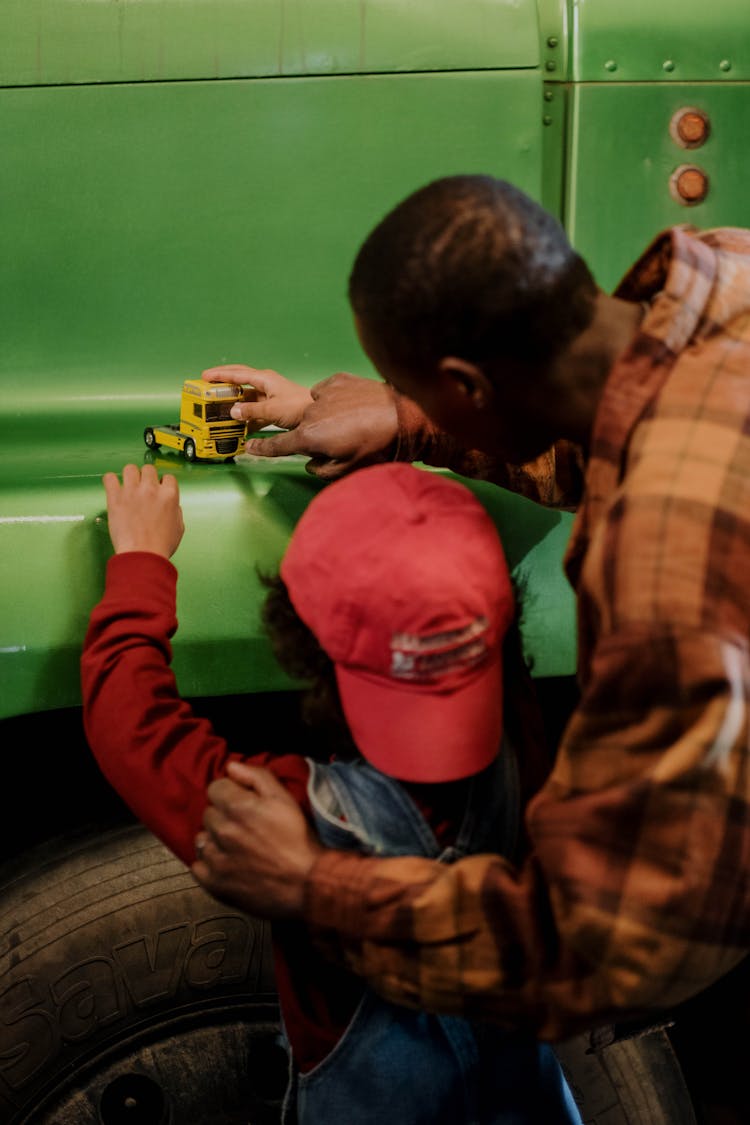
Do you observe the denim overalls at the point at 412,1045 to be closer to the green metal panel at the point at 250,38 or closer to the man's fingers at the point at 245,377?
the man's fingers at the point at 245,377

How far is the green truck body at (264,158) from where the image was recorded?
71.2 inches

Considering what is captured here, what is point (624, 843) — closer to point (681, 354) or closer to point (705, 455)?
point (705, 455)

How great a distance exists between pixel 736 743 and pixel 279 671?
28.2 inches

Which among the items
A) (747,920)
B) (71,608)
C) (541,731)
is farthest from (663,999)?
(71,608)

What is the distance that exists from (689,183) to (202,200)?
77 centimetres

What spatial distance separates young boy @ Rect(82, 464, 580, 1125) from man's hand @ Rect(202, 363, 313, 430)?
1.53ft

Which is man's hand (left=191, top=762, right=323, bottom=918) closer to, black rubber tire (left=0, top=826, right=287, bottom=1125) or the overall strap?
the overall strap

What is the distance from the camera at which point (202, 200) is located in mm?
1863

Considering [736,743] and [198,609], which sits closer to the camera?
[736,743]

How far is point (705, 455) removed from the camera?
1.02 m

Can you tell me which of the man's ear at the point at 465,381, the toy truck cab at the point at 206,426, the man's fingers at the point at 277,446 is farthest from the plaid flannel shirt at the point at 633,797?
the toy truck cab at the point at 206,426

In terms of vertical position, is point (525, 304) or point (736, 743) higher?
point (525, 304)

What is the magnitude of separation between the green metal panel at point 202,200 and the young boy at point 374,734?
64cm

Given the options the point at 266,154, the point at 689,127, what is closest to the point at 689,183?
the point at 689,127
